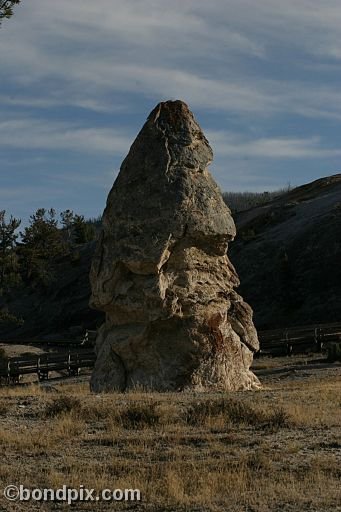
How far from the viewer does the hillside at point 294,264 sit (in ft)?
173

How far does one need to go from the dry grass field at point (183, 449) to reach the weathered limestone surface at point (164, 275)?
2490mm

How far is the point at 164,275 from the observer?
18.9 m

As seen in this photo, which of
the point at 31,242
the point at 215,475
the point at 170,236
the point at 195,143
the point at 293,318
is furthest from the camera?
the point at 31,242

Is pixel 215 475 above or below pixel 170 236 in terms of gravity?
below

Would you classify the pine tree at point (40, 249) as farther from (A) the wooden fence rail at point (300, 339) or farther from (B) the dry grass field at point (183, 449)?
(B) the dry grass field at point (183, 449)

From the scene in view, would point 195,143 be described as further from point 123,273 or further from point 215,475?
point 215,475

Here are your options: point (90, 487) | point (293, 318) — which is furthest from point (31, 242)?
point (90, 487)

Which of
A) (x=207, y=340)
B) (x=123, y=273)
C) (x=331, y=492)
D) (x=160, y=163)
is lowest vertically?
(x=331, y=492)

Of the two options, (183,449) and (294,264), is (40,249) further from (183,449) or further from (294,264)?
(183,449)

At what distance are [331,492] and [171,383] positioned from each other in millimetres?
9798

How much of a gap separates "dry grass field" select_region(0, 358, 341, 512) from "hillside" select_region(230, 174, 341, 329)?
35342mm

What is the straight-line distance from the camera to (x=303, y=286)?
55469mm

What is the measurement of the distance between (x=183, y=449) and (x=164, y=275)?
789cm

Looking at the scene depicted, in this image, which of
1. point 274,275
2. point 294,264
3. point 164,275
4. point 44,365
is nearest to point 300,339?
point 44,365
